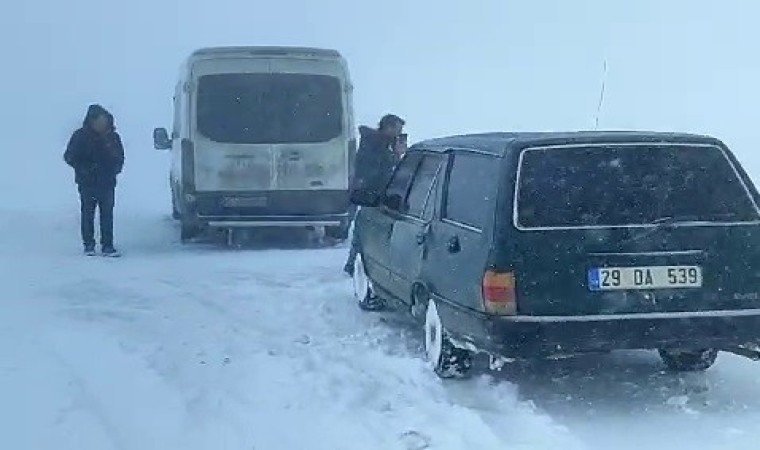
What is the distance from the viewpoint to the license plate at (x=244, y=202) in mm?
15164

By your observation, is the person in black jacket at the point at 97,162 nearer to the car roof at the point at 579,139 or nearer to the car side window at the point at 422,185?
the car side window at the point at 422,185

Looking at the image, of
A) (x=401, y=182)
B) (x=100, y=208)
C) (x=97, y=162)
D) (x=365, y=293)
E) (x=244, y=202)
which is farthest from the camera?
(x=244, y=202)

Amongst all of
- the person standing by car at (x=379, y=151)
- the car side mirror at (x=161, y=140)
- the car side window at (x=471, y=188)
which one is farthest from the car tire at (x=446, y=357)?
the car side mirror at (x=161, y=140)

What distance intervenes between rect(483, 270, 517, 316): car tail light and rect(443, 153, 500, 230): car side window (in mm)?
374

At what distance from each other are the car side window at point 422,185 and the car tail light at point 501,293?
1.72 m

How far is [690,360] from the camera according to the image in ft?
26.5

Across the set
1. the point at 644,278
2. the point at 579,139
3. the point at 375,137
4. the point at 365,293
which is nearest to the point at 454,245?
the point at 579,139

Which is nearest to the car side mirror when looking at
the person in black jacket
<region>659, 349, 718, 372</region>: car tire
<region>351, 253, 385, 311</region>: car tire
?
the person in black jacket

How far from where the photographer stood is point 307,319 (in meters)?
10.1

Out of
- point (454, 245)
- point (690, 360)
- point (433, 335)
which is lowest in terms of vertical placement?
point (690, 360)

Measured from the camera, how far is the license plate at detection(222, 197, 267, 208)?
49.8ft

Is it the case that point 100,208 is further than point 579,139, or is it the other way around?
point 100,208

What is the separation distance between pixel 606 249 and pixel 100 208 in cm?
908

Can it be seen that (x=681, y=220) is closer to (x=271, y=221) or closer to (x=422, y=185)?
(x=422, y=185)
